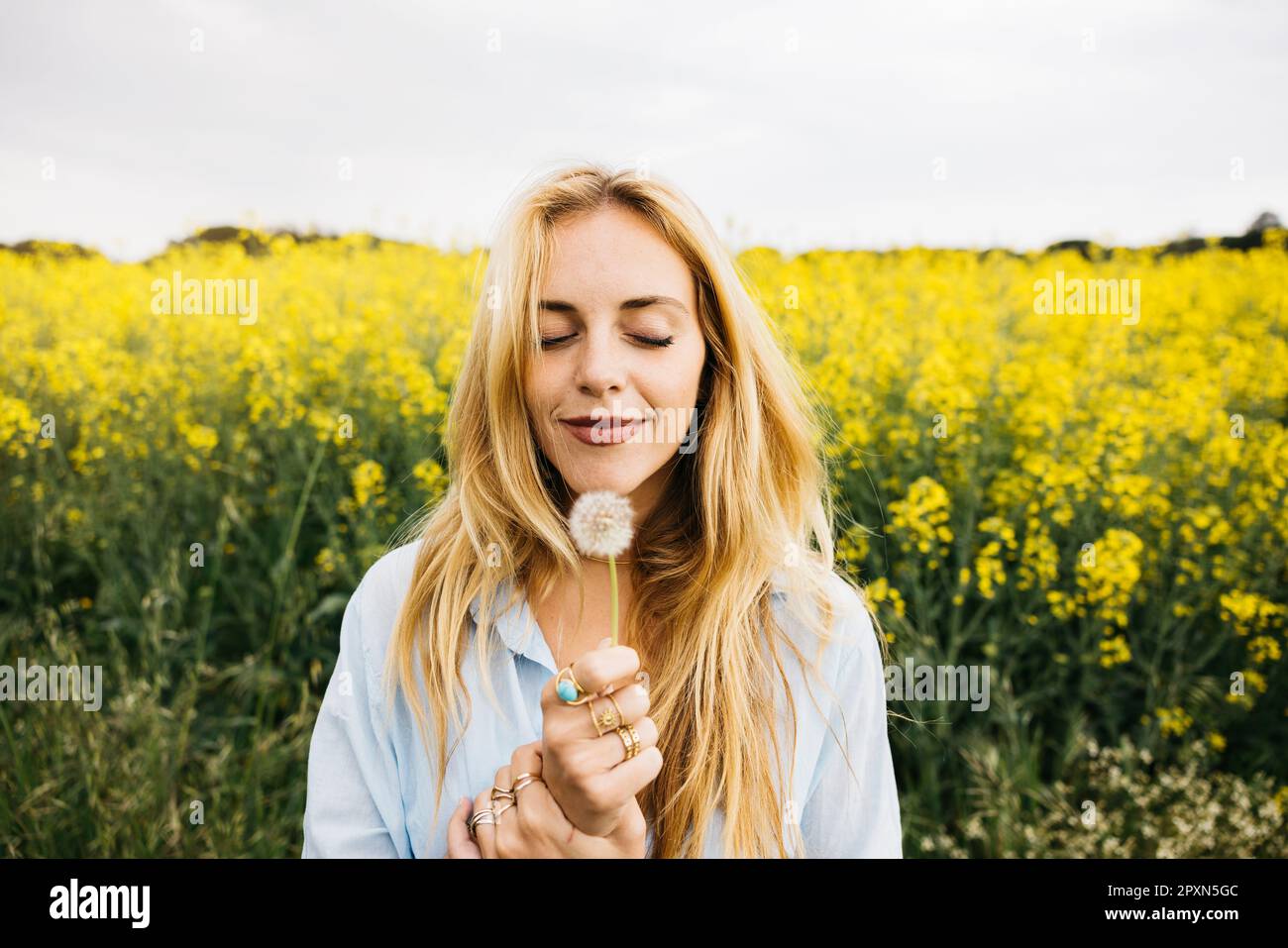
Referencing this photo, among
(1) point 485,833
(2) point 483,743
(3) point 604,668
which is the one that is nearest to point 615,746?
(3) point 604,668

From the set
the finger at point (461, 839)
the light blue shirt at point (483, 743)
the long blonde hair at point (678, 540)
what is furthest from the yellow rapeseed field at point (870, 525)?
the finger at point (461, 839)

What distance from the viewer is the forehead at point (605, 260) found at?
1.44 m

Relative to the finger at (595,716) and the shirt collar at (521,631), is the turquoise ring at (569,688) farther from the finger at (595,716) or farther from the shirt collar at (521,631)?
the shirt collar at (521,631)

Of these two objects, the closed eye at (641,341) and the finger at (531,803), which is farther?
the closed eye at (641,341)

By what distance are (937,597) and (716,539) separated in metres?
1.31

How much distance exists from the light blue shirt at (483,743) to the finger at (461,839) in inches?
3.6

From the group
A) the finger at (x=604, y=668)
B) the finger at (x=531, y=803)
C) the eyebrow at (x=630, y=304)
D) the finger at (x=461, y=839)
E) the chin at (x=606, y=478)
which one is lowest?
the finger at (x=461, y=839)

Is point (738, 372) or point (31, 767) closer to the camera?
point (738, 372)

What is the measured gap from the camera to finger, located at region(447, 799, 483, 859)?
1.27 m
